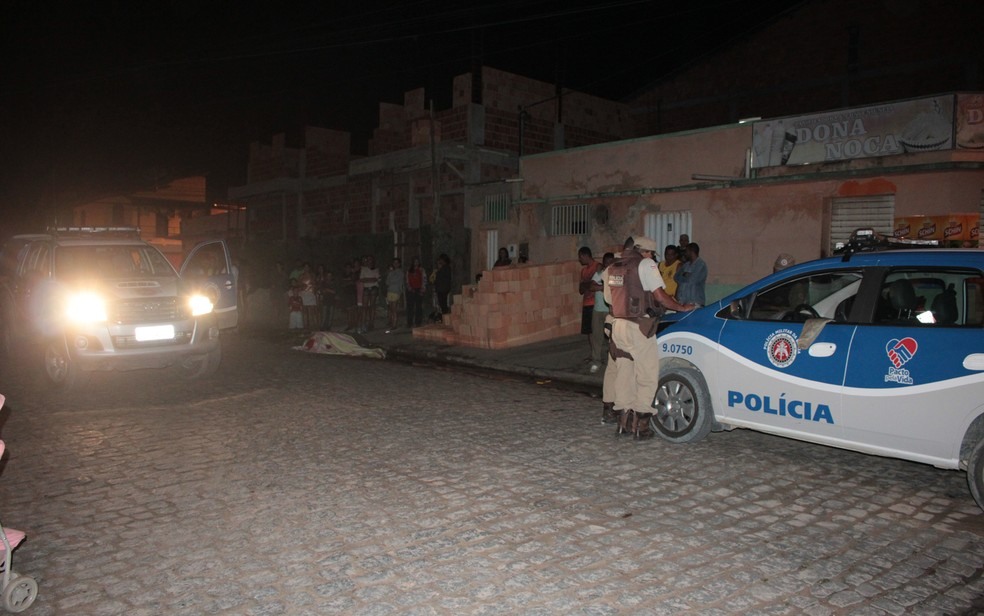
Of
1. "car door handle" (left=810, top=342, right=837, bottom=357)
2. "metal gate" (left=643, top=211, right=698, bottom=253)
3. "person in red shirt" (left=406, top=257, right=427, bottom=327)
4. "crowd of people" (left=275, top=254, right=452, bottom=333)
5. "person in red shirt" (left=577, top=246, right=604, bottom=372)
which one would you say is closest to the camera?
"car door handle" (left=810, top=342, right=837, bottom=357)

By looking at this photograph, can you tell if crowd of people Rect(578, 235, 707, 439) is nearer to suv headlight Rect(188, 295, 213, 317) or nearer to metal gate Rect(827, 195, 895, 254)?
suv headlight Rect(188, 295, 213, 317)

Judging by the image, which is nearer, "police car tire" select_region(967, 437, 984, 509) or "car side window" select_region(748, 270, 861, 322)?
"police car tire" select_region(967, 437, 984, 509)

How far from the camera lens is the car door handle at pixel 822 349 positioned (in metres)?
5.22

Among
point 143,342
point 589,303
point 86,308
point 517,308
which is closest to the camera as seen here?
point 86,308

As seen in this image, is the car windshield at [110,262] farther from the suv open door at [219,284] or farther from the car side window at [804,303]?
the car side window at [804,303]

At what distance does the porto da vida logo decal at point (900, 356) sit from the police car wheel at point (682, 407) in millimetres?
1655

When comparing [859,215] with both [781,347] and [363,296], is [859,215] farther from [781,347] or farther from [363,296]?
[363,296]

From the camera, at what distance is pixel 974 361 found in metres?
4.48

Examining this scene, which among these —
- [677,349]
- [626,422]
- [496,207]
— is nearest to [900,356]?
[677,349]

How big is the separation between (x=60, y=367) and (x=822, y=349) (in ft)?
30.1

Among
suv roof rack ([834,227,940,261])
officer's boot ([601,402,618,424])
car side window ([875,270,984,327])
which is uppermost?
suv roof rack ([834,227,940,261])

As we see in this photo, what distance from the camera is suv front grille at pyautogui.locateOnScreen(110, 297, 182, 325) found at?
28.3ft

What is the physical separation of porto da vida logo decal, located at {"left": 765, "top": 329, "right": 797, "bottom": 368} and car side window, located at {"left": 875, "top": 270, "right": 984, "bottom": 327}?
25.6 inches

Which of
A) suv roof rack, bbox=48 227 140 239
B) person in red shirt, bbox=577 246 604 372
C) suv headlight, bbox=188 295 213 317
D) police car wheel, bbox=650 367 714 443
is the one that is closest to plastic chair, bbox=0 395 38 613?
police car wheel, bbox=650 367 714 443
